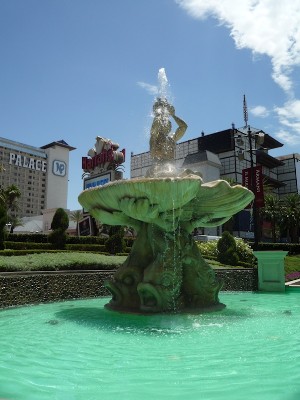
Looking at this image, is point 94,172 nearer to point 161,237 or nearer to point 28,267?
point 28,267

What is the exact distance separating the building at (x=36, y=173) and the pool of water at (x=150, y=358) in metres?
108

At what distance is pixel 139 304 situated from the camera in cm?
785

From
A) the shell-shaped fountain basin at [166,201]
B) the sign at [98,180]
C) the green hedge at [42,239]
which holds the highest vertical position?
the sign at [98,180]

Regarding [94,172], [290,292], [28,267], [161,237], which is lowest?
[290,292]

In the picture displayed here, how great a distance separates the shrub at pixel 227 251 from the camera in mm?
21138

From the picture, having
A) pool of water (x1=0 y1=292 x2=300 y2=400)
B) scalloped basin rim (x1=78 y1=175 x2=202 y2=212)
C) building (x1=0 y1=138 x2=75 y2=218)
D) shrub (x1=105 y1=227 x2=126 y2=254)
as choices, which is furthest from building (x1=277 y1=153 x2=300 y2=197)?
building (x1=0 y1=138 x2=75 y2=218)

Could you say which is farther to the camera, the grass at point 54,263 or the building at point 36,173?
the building at point 36,173

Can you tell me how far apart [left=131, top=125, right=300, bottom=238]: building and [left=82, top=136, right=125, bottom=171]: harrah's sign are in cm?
642

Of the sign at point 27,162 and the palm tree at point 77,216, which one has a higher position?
the sign at point 27,162

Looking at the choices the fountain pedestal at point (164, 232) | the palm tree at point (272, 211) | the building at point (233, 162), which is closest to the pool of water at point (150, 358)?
the fountain pedestal at point (164, 232)

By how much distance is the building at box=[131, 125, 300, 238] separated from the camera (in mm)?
56250

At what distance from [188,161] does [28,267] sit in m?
49.4

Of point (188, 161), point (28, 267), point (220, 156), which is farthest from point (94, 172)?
point (28, 267)

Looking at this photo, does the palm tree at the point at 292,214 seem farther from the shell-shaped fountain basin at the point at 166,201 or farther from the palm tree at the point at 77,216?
the shell-shaped fountain basin at the point at 166,201
